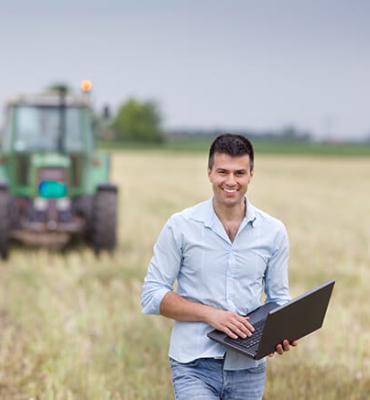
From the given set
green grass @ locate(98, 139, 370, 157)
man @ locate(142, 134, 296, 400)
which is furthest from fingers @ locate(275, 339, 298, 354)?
green grass @ locate(98, 139, 370, 157)

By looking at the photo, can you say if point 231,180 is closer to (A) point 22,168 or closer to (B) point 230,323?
(B) point 230,323

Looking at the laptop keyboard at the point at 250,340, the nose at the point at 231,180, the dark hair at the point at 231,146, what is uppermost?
the dark hair at the point at 231,146

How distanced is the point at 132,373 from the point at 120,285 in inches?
104

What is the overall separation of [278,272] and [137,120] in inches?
4219

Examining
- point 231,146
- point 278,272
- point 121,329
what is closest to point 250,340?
point 278,272

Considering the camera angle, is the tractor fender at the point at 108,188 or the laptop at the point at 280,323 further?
the tractor fender at the point at 108,188

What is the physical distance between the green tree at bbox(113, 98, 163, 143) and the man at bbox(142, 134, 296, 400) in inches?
3931

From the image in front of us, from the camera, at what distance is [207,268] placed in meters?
3.11

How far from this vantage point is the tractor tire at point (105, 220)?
9734mm

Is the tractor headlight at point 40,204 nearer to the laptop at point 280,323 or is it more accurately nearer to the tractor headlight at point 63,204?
the tractor headlight at point 63,204

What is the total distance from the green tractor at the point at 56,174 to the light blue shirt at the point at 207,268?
6593 millimetres

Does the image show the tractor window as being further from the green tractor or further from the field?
the field

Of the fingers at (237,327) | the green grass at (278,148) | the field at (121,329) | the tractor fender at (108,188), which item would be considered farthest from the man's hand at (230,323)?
the green grass at (278,148)

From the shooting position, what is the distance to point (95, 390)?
482 centimetres
